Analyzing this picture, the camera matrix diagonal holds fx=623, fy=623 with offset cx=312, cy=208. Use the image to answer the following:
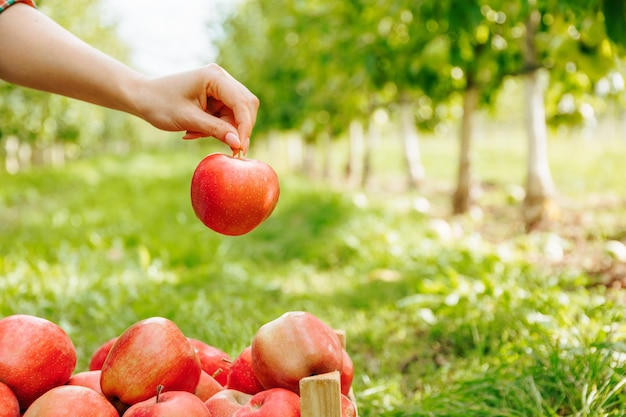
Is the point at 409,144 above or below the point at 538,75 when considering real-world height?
below

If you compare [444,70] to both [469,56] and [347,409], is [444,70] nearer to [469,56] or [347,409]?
[469,56]

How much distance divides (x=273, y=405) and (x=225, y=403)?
19 centimetres

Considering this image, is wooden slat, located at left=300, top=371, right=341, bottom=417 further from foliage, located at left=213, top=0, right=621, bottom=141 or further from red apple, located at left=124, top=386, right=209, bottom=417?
foliage, located at left=213, top=0, right=621, bottom=141

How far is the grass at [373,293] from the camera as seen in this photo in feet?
7.36

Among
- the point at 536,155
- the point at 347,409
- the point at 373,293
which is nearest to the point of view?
the point at 347,409

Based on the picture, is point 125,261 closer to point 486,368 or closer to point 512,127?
point 486,368

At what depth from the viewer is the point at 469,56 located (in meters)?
6.47

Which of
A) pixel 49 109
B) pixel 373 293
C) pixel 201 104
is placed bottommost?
pixel 373 293

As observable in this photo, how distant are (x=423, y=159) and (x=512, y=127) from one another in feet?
107

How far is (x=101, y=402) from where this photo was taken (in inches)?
56.9

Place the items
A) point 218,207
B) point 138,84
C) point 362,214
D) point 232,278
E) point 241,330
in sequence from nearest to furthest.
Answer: point 218,207, point 138,84, point 241,330, point 232,278, point 362,214

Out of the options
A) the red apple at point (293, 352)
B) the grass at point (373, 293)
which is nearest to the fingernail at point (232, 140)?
the red apple at point (293, 352)

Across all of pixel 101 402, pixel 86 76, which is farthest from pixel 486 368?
pixel 86 76

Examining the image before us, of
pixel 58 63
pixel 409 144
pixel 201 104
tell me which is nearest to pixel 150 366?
pixel 201 104
